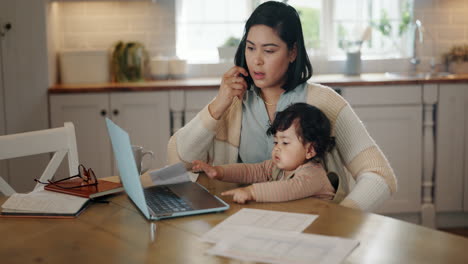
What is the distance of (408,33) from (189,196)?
3089 millimetres

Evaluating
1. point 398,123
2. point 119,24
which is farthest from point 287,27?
point 119,24

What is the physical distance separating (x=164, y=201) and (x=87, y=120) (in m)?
2.18

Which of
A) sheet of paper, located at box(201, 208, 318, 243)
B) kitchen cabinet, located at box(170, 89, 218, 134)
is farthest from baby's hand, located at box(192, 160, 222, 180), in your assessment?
kitchen cabinet, located at box(170, 89, 218, 134)

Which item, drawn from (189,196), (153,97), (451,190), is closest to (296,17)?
(189,196)

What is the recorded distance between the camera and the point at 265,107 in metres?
2.31

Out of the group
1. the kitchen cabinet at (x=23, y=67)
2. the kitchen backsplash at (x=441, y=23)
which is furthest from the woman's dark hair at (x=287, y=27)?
the kitchen backsplash at (x=441, y=23)

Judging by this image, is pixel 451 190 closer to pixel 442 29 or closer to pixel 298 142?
pixel 442 29

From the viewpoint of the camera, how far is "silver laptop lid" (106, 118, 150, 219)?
1509mm

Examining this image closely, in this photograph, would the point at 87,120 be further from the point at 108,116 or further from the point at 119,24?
the point at 119,24

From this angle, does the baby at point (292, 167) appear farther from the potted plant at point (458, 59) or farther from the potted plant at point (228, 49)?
the potted plant at point (458, 59)

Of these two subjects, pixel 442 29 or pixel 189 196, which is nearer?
pixel 189 196

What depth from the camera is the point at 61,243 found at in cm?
146

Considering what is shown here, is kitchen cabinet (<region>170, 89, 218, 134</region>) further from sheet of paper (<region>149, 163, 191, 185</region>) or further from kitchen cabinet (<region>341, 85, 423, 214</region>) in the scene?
sheet of paper (<region>149, 163, 191, 185</region>)

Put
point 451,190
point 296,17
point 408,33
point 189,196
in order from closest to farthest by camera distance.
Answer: point 189,196 → point 296,17 → point 451,190 → point 408,33
